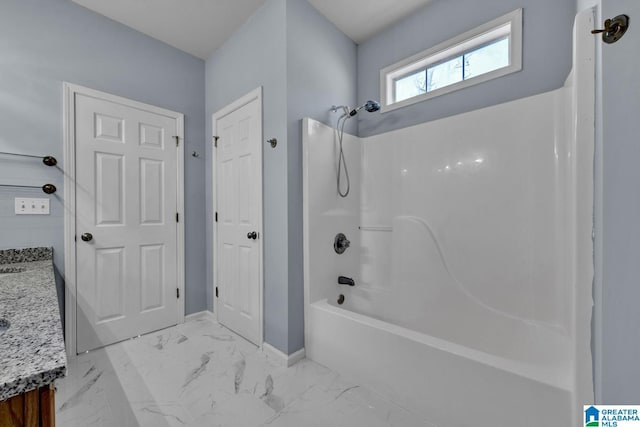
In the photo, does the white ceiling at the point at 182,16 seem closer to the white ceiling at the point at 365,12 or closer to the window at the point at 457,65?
the white ceiling at the point at 365,12

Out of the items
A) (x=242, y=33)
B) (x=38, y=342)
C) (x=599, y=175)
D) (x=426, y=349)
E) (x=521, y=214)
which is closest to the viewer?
(x=38, y=342)

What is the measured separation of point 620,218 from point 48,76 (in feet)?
10.5

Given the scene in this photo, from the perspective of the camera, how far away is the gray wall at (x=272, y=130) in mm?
1844

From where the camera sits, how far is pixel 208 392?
1522mm

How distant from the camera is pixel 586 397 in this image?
945 millimetres

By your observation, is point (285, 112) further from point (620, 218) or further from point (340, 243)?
point (620, 218)

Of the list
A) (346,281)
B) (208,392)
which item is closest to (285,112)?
(346,281)

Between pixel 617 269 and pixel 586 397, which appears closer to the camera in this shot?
pixel 617 269

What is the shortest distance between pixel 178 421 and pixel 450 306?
1.74m

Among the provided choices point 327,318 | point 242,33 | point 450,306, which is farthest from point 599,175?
point 242,33

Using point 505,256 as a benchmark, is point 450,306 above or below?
below

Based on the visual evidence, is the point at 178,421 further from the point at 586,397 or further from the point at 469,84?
the point at 469,84
